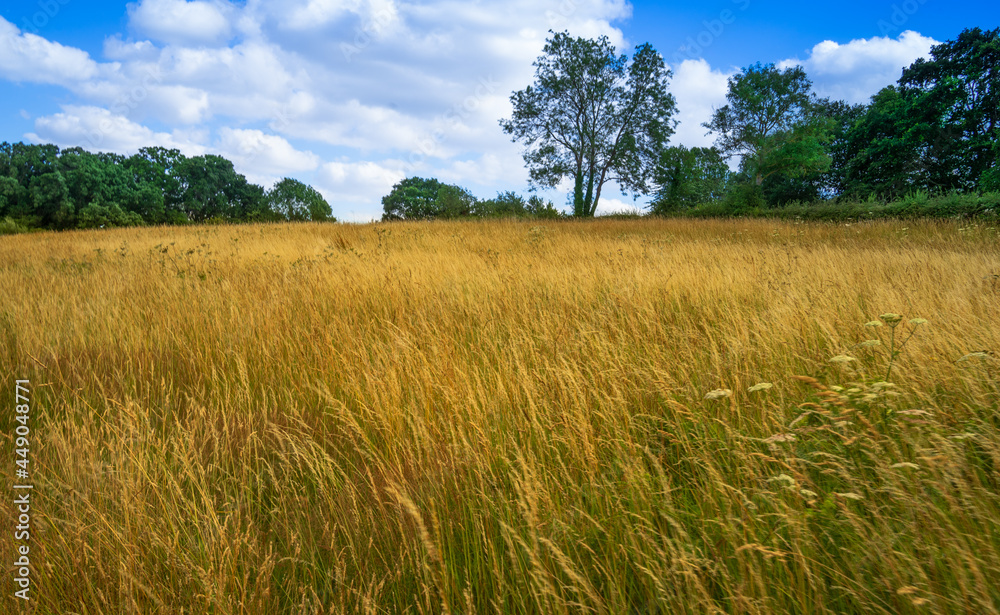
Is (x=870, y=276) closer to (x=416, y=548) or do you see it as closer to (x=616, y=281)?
(x=616, y=281)

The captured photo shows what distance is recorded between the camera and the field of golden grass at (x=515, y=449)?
1.33m

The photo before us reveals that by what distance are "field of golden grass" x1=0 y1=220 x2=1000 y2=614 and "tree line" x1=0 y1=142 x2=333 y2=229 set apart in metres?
28.6

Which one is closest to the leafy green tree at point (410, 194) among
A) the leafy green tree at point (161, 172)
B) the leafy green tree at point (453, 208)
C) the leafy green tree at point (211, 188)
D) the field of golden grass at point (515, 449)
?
the leafy green tree at point (211, 188)

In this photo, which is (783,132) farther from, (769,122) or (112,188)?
(112,188)

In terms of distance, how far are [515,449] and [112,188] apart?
56013mm

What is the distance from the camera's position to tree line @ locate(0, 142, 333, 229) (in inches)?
1495

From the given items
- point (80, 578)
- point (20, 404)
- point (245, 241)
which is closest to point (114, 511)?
point (80, 578)

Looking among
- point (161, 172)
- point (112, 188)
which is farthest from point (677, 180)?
point (161, 172)

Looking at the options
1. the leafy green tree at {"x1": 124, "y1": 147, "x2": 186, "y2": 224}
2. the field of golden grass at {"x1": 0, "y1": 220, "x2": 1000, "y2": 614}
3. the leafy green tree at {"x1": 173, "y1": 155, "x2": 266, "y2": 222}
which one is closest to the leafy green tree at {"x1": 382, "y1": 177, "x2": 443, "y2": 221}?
the leafy green tree at {"x1": 173, "y1": 155, "x2": 266, "y2": 222}

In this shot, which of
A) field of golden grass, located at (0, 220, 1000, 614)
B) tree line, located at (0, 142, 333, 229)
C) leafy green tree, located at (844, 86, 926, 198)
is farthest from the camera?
tree line, located at (0, 142, 333, 229)

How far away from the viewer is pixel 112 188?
138ft

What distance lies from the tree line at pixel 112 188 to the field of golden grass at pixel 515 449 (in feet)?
93.7

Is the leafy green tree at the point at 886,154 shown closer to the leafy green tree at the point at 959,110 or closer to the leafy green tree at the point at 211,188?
the leafy green tree at the point at 959,110

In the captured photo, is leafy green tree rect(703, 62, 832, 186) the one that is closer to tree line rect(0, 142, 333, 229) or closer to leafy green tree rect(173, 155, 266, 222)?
tree line rect(0, 142, 333, 229)
